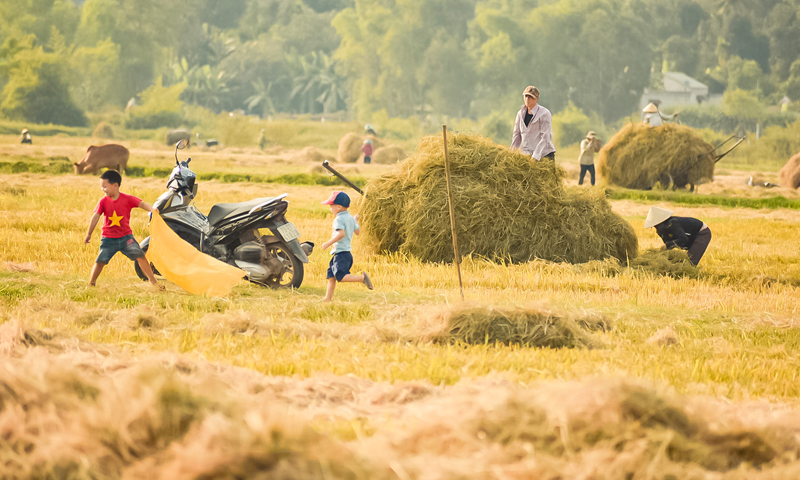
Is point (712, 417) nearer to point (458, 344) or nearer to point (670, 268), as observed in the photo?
point (458, 344)

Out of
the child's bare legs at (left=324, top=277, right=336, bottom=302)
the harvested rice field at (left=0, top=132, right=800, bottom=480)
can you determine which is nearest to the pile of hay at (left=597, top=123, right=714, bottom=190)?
the harvested rice field at (left=0, top=132, right=800, bottom=480)

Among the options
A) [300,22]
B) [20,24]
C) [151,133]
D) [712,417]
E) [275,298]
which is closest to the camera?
[712,417]

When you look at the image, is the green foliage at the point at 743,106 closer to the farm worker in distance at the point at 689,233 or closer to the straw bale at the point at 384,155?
the straw bale at the point at 384,155

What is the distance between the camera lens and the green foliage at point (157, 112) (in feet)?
236

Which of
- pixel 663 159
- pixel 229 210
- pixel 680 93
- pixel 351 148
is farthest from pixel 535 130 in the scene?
pixel 680 93

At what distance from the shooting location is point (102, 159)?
2806cm

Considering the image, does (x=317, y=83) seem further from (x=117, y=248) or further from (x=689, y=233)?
(x=117, y=248)

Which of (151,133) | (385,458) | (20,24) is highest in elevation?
(20,24)

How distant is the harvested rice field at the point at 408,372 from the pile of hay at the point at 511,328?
0.02 metres

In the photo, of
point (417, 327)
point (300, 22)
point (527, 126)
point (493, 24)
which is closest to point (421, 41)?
point (493, 24)

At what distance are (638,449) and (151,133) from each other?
67011mm

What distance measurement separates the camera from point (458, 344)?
22.9ft

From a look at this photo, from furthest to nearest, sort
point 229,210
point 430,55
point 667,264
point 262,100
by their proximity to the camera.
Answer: point 262,100 < point 430,55 < point 667,264 < point 229,210

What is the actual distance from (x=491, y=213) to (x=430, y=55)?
77451mm
